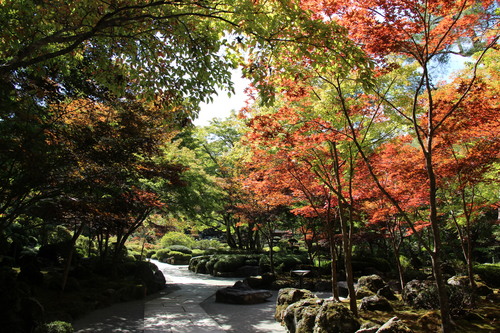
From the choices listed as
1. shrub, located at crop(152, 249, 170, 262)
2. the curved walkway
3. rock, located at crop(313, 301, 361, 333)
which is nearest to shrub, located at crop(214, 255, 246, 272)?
the curved walkway

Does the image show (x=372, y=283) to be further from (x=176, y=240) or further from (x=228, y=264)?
(x=176, y=240)

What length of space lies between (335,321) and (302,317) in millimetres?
778

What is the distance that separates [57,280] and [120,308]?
2055 mm

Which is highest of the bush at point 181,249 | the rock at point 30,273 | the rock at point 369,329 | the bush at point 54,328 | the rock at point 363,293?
the bush at point 181,249

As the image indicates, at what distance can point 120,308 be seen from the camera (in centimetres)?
797

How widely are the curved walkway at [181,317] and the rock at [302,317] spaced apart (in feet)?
1.18

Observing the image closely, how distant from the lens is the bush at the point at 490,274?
1064cm

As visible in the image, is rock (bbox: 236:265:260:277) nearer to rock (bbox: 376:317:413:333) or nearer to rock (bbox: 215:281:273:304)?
rock (bbox: 215:281:273:304)

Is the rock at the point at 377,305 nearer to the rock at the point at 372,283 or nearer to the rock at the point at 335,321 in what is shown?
the rock at the point at 335,321

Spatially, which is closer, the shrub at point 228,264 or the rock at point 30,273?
the rock at point 30,273

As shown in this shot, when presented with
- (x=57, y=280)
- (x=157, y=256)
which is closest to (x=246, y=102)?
(x=57, y=280)

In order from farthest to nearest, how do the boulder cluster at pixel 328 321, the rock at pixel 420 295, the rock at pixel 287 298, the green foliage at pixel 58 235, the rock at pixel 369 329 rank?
the green foliage at pixel 58 235, the rock at pixel 287 298, the rock at pixel 420 295, the rock at pixel 369 329, the boulder cluster at pixel 328 321

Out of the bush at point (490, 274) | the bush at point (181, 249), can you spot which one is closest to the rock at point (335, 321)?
the bush at point (490, 274)

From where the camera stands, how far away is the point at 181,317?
698 centimetres
